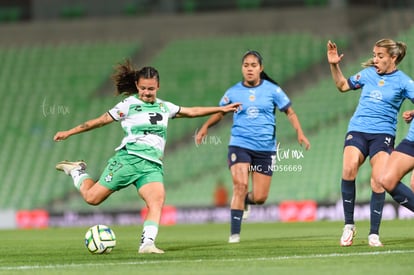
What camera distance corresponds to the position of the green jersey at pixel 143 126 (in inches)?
463

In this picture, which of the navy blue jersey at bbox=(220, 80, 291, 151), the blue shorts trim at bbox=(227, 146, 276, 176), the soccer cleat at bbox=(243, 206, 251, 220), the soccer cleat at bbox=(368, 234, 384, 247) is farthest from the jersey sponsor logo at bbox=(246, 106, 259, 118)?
the soccer cleat at bbox=(368, 234, 384, 247)

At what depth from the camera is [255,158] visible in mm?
13969

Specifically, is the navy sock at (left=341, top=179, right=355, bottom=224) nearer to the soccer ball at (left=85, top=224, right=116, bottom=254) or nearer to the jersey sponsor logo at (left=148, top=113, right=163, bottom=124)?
the jersey sponsor logo at (left=148, top=113, right=163, bottom=124)

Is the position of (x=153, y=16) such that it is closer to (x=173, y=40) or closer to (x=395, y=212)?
(x=173, y=40)

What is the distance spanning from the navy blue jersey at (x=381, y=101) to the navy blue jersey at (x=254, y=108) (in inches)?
80.1

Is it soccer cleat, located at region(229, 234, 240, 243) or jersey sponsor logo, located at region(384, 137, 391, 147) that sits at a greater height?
jersey sponsor logo, located at region(384, 137, 391, 147)

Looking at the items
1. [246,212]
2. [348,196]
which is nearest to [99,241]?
[348,196]

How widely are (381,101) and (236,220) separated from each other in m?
2.66

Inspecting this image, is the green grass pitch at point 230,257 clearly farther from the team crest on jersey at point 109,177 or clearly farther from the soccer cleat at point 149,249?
the team crest on jersey at point 109,177

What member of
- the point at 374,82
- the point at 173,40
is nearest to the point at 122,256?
the point at 374,82

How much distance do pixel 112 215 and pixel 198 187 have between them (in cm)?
268

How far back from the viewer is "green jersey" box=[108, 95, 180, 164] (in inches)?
463

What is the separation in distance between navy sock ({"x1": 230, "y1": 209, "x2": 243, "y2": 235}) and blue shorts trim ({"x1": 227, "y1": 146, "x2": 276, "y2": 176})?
2.02ft

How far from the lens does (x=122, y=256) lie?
443 inches
